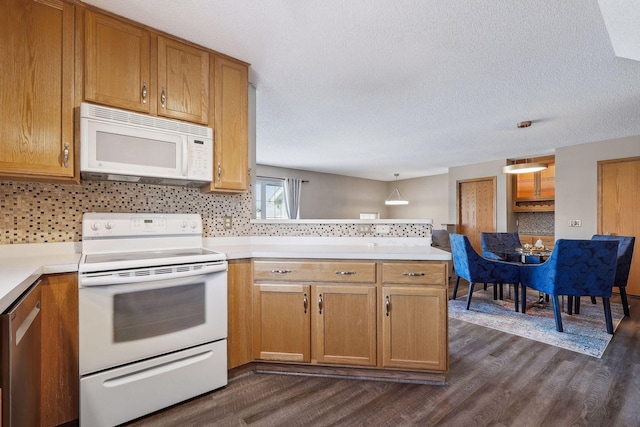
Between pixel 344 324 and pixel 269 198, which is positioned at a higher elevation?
pixel 269 198

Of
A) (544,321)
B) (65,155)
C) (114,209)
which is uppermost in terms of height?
(65,155)

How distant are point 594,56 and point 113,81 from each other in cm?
331

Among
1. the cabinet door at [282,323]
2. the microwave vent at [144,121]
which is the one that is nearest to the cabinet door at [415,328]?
the cabinet door at [282,323]

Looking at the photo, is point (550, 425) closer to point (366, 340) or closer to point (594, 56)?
point (366, 340)

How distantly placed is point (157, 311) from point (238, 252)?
58 centimetres

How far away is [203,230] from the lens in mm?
2412

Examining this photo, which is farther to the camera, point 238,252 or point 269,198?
point 269,198

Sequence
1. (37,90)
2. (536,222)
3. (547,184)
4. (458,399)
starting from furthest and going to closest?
1. (536,222)
2. (547,184)
3. (458,399)
4. (37,90)

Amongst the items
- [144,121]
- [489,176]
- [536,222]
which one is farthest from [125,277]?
[536,222]

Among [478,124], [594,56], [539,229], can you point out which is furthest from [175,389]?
[539,229]

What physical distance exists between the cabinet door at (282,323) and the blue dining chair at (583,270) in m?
2.50

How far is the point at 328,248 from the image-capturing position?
2234 mm

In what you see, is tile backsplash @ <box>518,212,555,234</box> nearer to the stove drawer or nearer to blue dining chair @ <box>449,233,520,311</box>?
blue dining chair @ <box>449,233,520,311</box>

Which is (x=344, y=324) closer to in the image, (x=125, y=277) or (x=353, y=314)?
(x=353, y=314)
